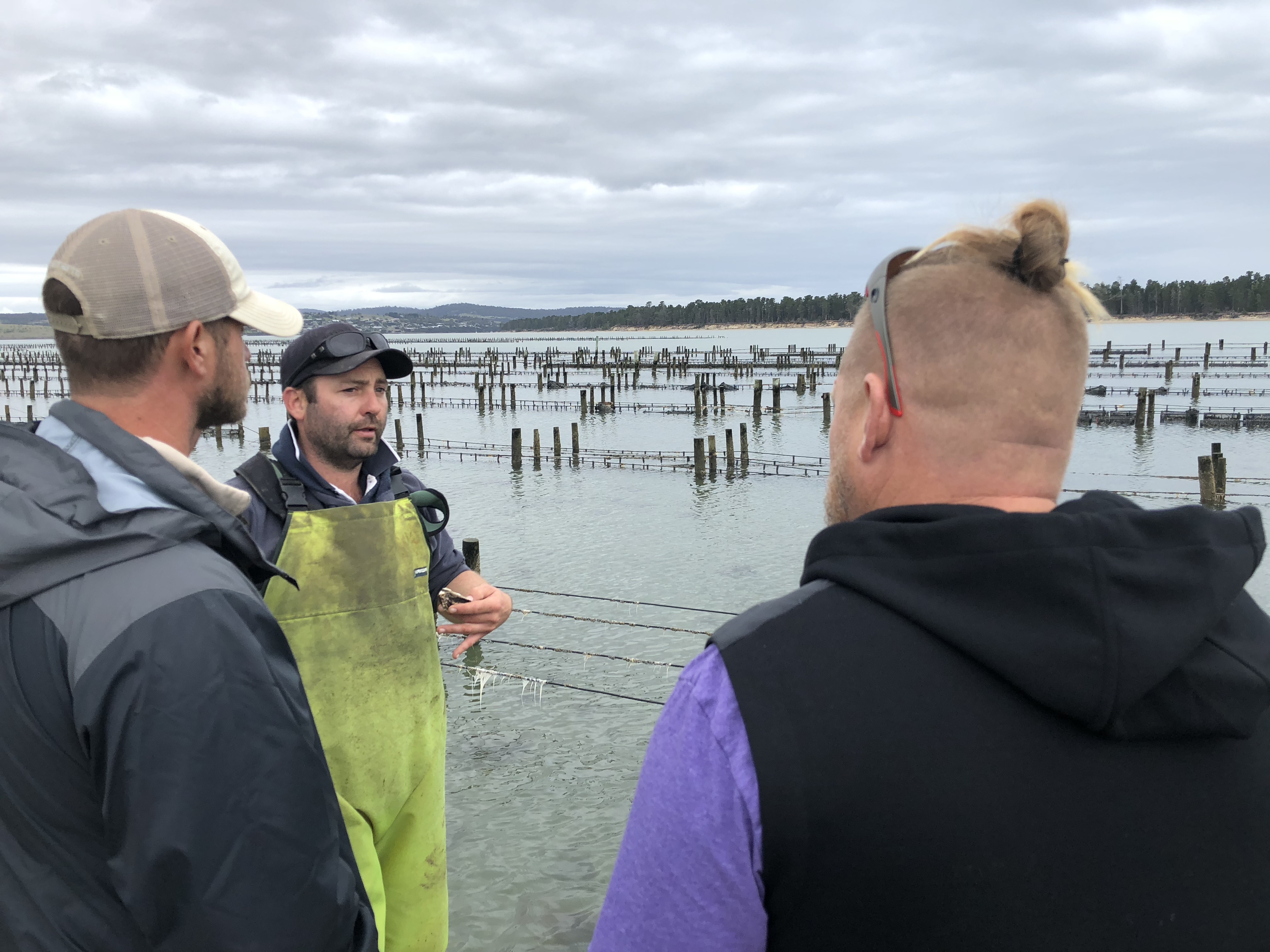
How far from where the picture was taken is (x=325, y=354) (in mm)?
3686

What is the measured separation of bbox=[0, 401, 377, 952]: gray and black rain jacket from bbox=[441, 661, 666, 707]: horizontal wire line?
6.97 meters

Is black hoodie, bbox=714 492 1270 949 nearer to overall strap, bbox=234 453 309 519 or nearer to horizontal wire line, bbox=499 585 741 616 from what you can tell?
overall strap, bbox=234 453 309 519

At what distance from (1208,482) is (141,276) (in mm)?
25464

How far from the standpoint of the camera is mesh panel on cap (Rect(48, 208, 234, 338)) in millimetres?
1851

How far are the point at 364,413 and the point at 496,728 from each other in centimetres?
865

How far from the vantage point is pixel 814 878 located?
1.09 metres

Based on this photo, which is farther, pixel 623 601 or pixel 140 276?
pixel 623 601

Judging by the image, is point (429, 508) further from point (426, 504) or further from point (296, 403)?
point (296, 403)

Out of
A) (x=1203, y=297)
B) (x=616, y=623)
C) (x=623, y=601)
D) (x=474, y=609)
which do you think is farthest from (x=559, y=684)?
(x=1203, y=297)

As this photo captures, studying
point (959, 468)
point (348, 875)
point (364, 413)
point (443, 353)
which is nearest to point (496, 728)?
point (364, 413)

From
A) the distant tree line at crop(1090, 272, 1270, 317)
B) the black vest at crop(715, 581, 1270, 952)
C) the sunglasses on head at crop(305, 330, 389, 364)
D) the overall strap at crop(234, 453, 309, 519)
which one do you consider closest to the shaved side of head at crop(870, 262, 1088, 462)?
the black vest at crop(715, 581, 1270, 952)

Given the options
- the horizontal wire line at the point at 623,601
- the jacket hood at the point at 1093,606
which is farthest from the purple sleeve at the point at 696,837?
the horizontal wire line at the point at 623,601

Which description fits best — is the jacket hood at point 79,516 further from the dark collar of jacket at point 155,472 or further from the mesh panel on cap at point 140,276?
the mesh panel on cap at point 140,276

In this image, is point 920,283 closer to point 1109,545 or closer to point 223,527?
point 1109,545
